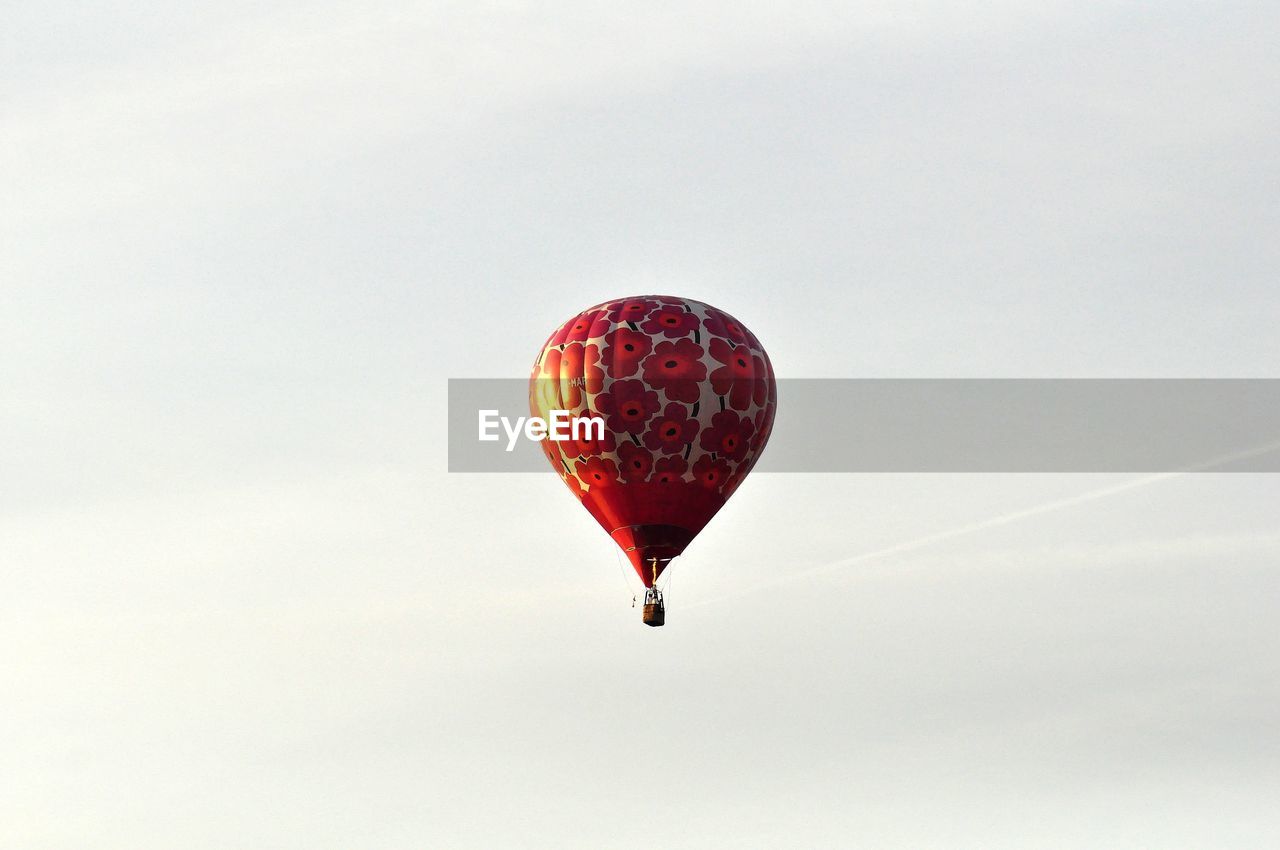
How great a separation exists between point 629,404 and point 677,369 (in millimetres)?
1804

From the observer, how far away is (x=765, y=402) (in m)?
136

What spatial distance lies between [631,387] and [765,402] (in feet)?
15.3

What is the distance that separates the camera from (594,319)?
13475cm

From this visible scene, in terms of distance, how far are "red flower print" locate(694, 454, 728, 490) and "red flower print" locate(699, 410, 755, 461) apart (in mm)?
316

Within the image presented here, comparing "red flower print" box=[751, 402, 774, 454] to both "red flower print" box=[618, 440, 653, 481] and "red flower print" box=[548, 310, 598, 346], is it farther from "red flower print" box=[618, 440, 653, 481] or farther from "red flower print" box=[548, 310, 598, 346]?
"red flower print" box=[548, 310, 598, 346]

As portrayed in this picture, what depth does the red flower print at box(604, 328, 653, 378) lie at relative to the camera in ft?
438

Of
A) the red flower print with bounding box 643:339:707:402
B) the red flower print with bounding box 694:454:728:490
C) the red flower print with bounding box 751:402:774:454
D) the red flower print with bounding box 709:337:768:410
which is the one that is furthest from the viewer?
the red flower print with bounding box 751:402:774:454

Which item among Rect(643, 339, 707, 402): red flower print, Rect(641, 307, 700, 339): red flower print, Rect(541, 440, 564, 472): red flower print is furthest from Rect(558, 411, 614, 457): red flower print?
Rect(641, 307, 700, 339): red flower print

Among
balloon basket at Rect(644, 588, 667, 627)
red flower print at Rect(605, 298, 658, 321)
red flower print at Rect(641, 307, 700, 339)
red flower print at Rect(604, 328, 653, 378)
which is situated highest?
red flower print at Rect(605, 298, 658, 321)

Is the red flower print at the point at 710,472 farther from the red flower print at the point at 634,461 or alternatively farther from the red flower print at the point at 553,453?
the red flower print at the point at 553,453

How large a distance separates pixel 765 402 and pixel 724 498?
10.9 feet

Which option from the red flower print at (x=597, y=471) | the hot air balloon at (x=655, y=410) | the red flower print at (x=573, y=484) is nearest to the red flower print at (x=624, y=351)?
the hot air balloon at (x=655, y=410)

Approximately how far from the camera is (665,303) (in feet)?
442

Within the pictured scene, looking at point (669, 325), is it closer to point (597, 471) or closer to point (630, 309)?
point (630, 309)
